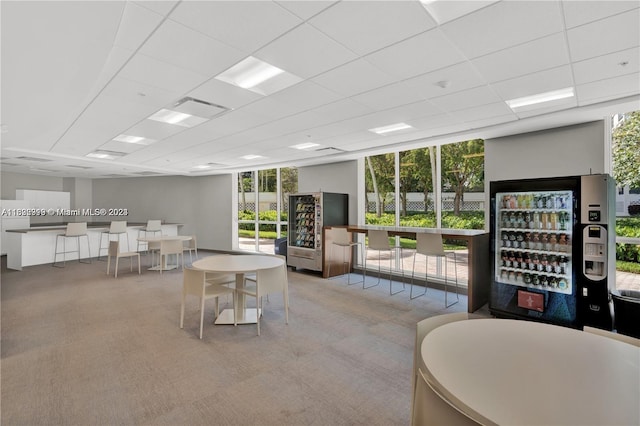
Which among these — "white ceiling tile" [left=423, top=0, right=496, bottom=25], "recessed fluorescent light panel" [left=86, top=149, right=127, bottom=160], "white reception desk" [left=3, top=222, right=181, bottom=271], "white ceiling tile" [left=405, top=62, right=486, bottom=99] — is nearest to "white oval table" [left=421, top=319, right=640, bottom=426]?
"white ceiling tile" [left=423, top=0, right=496, bottom=25]

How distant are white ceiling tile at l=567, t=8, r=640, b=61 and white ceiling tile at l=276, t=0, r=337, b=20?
68.5 inches

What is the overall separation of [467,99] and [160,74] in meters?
3.19

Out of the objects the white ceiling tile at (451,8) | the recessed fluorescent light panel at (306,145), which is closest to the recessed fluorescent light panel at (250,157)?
the recessed fluorescent light panel at (306,145)

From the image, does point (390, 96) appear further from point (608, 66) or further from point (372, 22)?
point (608, 66)

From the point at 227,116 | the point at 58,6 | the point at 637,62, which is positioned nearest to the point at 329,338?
the point at 227,116

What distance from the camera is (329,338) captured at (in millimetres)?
3410

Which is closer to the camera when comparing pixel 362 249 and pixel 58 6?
pixel 58 6

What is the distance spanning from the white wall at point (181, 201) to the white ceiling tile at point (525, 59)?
842 cm

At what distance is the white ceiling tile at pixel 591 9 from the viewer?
1891mm

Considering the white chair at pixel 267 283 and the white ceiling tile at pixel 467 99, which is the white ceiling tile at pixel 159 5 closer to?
the white chair at pixel 267 283

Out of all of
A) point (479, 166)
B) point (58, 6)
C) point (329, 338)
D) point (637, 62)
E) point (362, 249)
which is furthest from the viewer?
point (362, 249)

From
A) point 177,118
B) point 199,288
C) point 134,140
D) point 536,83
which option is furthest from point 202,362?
point 134,140

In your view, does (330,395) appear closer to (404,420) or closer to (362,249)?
(404,420)

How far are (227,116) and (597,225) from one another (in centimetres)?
450
